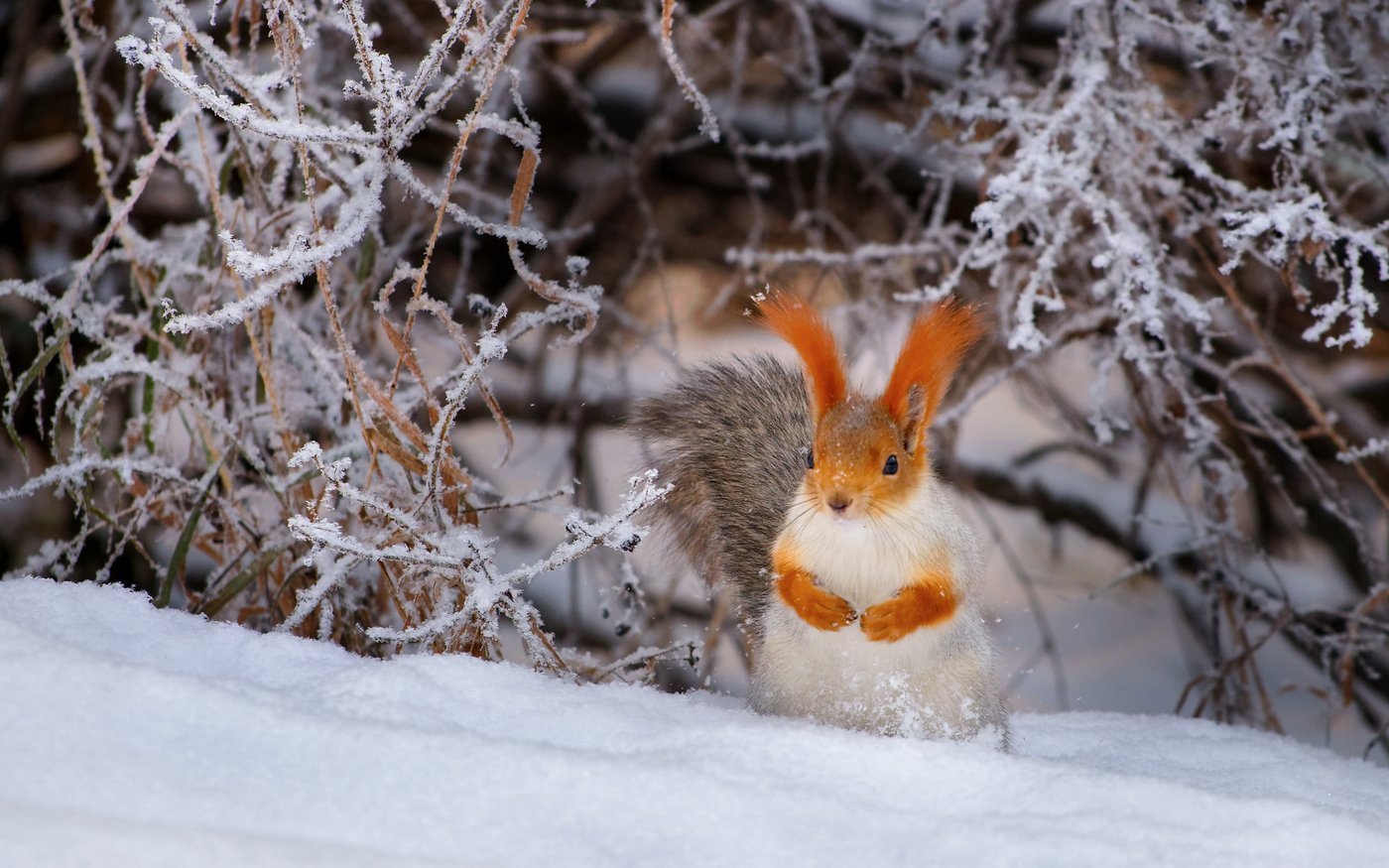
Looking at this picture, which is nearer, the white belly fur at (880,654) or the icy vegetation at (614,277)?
the white belly fur at (880,654)

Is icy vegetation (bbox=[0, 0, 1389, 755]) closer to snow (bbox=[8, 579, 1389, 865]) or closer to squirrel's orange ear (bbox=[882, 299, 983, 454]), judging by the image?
snow (bbox=[8, 579, 1389, 865])

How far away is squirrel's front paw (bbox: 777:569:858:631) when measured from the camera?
1.25 metres

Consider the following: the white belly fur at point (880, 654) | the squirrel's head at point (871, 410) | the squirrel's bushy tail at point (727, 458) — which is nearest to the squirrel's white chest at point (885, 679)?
the white belly fur at point (880, 654)

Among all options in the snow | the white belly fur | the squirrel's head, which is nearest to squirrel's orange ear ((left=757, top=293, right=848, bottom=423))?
the squirrel's head

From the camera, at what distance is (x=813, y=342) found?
52.5 inches

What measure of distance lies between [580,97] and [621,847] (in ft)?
6.05

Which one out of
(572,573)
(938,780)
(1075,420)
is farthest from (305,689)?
(1075,420)

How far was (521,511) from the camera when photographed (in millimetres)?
2381

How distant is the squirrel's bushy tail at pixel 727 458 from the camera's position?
157cm

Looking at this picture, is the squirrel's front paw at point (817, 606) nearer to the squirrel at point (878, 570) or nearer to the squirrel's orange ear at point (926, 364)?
the squirrel at point (878, 570)

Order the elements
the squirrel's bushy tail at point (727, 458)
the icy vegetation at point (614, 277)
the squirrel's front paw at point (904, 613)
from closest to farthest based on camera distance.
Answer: the squirrel's front paw at point (904, 613) → the icy vegetation at point (614, 277) → the squirrel's bushy tail at point (727, 458)

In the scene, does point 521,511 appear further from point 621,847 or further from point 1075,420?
point 621,847

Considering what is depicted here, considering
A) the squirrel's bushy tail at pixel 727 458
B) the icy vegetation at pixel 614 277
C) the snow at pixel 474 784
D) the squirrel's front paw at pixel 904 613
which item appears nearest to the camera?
the snow at pixel 474 784

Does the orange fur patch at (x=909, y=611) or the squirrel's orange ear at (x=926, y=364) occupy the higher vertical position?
the squirrel's orange ear at (x=926, y=364)
